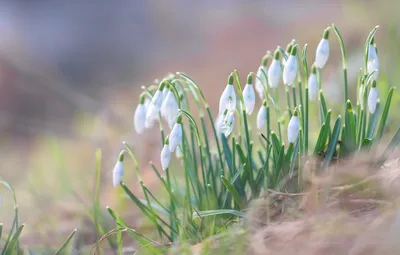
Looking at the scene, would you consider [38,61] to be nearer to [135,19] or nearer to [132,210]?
[135,19]

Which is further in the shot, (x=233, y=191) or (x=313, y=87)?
(x=313, y=87)

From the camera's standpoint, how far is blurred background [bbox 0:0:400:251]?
3.48 meters

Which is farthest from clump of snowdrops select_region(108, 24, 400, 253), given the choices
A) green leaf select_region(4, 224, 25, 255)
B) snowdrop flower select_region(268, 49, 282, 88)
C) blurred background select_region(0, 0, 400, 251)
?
blurred background select_region(0, 0, 400, 251)

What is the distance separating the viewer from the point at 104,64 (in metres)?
9.70

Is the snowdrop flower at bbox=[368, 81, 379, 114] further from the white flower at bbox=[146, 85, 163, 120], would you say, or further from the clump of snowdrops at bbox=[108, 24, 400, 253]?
the white flower at bbox=[146, 85, 163, 120]

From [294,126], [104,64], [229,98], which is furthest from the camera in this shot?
[104,64]

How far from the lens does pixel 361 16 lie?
456 centimetres

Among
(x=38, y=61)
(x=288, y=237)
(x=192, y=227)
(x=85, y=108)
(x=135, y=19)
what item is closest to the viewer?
(x=288, y=237)

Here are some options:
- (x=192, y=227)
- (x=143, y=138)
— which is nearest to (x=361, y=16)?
(x=143, y=138)

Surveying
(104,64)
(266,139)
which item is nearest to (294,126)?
(266,139)

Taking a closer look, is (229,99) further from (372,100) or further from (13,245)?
(13,245)

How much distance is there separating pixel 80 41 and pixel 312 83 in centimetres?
944

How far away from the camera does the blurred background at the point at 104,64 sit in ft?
11.4

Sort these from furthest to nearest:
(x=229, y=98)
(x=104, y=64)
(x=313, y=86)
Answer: (x=104, y=64), (x=313, y=86), (x=229, y=98)
